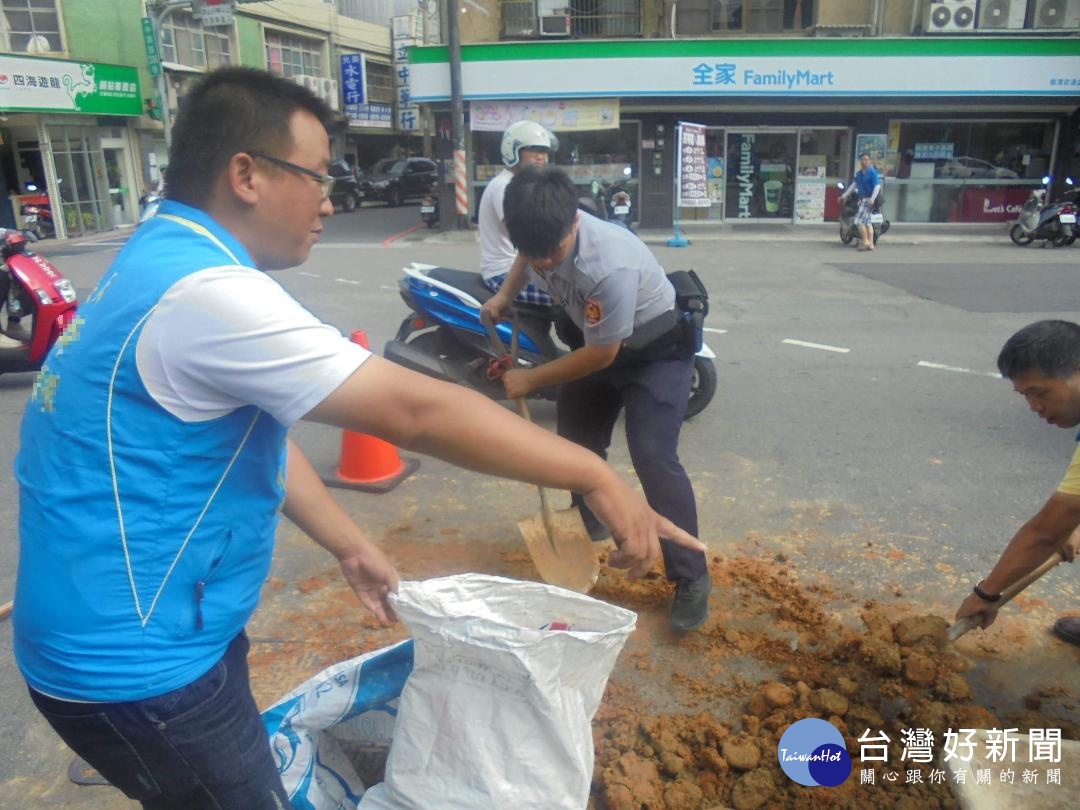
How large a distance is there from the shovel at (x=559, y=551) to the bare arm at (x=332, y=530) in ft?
4.83

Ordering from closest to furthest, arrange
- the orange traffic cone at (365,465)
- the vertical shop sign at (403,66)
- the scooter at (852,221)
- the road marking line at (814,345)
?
the orange traffic cone at (365,465)
the road marking line at (814,345)
the scooter at (852,221)
the vertical shop sign at (403,66)

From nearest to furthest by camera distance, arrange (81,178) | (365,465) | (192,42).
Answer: (365,465) < (81,178) < (192,42)

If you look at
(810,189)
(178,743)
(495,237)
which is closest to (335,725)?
(178,743)

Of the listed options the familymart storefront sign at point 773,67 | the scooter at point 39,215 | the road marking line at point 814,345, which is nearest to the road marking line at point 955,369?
the road marking line at point 814,345

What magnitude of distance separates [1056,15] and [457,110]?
12.2 m

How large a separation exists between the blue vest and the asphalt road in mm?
1395

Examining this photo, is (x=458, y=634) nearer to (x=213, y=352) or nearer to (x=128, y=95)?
(x=213, y=352)

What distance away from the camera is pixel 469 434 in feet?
4.44

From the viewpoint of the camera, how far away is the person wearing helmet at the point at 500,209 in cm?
545

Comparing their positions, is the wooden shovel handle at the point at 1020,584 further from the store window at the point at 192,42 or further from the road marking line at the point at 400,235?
the store window at the point at 192,42

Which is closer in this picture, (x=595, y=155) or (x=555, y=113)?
(x=555, y=113)

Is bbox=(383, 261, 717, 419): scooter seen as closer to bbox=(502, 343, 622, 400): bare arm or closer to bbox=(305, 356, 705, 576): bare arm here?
bbox=(502, 343, 622, 400): bare arm

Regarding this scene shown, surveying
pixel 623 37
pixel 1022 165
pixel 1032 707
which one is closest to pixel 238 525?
pixel 1032 707

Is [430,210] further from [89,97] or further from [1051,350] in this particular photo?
[1051,350]
